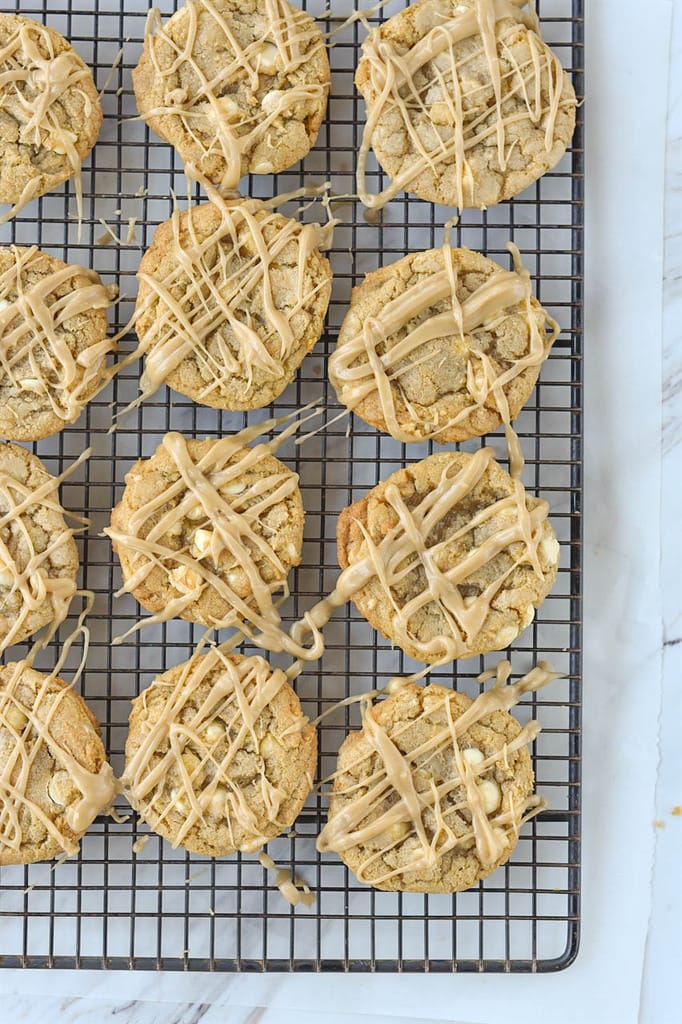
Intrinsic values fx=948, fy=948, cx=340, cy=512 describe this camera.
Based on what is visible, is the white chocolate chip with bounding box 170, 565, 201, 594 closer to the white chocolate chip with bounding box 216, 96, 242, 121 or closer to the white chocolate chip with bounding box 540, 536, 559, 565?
the white chocolate chip with bounding box 540, 536, 559, 565

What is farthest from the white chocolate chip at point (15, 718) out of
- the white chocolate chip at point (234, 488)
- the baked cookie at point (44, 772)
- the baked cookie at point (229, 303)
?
the baked cookie at point (229, 303)

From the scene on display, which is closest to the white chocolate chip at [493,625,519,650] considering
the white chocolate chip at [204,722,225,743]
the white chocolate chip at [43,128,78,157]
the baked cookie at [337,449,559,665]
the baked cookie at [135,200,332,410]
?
the baked cookie at [337,449,559,665]

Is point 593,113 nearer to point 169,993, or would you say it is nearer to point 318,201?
point 318,201

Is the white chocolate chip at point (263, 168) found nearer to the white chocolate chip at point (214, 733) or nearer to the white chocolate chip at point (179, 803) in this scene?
the white chocolate chip at point (214, 733)

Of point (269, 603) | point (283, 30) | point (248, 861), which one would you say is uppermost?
point (283, 30)

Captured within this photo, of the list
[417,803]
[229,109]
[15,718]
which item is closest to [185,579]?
[15,718]

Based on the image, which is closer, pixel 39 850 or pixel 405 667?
pixel 39 850

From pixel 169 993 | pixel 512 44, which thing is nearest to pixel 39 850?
pixel 169 993
